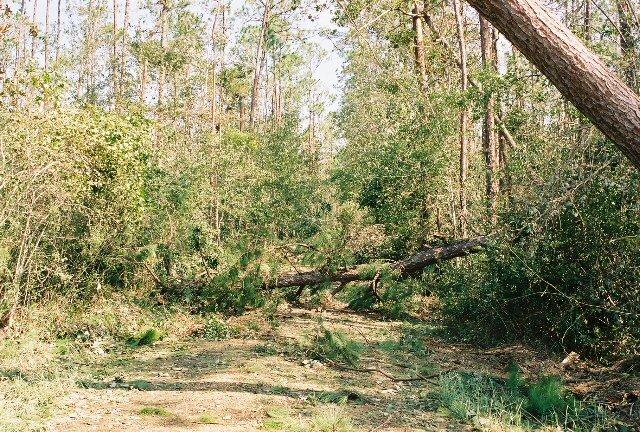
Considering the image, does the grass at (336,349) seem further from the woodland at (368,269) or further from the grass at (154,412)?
the grass at (154,412)

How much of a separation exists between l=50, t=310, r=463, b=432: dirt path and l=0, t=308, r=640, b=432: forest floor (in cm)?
1

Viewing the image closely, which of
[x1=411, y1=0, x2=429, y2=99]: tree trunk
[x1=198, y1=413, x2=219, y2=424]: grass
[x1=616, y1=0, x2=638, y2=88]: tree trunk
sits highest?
[x1=411, y1=0, x2=429, y2=99]: tree trunk

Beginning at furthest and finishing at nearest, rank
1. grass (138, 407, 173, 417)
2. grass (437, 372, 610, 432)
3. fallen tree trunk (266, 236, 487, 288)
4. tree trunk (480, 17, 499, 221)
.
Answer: tree trunk (480, 17, 499, 221) → fallen tree trunk (266, 236, 487, 288) → grass (437, 372, 610, 432) → grass (138, 407, 173, 417)

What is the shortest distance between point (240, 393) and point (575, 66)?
153 inches

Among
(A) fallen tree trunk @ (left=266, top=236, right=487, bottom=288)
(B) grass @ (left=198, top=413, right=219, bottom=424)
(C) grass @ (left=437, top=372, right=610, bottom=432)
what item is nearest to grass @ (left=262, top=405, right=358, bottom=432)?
(B) grass @ (left=198, top=413, right=219, bottom=424)

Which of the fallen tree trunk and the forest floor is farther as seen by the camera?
the fallen tree trunk

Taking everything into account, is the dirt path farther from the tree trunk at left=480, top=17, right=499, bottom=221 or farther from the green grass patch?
the tree trunk at left=480, top=17, right=499, bottom=221

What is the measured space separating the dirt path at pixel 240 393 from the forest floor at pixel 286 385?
11 millimetres

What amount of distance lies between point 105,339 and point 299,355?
2811mm

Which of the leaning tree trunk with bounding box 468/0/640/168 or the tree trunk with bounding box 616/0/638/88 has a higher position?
the tree trunk with bounding box 616/0/638/88

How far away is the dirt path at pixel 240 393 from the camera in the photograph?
4559 millimetres

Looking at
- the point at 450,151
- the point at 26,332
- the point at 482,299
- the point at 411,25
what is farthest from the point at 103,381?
the point at 411,25

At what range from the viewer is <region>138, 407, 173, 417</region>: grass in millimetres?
4758

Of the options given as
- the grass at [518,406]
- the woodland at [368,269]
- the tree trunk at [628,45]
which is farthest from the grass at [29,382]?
the tree trunk at [628,45]
